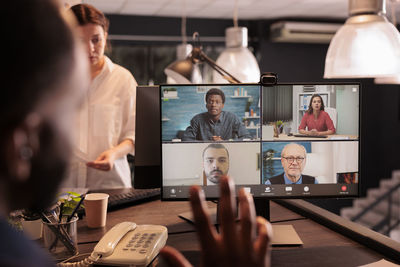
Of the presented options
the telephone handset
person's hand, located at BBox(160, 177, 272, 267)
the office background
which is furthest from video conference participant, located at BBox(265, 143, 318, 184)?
the office background

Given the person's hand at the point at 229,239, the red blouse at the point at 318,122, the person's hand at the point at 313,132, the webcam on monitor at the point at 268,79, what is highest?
the webcam on monitor at the point at 268,79

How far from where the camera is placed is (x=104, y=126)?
7.25 ft

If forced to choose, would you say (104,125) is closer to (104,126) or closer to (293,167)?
(104,126)

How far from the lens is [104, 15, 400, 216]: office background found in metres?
6.52

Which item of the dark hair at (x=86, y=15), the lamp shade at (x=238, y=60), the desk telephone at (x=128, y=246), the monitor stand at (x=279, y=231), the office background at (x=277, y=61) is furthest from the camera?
the office background at (x=277, y=61)

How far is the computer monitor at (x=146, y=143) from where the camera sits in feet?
4.76

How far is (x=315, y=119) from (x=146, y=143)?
1.83 ft

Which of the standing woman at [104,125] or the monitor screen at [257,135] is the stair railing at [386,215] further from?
the monitor screen at [257,135]

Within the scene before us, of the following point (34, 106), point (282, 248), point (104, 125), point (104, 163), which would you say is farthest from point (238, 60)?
point (34, 106)

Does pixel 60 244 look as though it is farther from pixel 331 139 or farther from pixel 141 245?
pixel 331 139

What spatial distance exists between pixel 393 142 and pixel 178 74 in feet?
19.9

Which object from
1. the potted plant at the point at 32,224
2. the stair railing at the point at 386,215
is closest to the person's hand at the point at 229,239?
the potted plant at the point at 32,224

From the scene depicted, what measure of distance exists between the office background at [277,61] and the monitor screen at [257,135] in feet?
16.9

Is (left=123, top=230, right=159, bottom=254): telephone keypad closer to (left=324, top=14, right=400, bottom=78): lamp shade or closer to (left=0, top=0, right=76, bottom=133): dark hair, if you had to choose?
(left=0, top=0, right=76, bottom=133): dark hair
